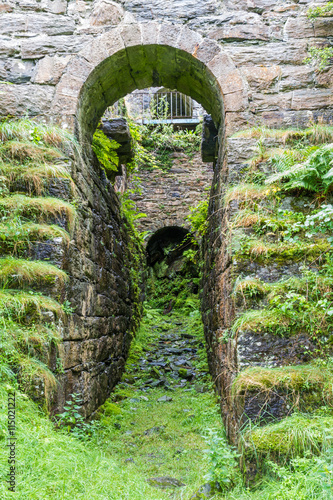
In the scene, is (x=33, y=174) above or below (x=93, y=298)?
above

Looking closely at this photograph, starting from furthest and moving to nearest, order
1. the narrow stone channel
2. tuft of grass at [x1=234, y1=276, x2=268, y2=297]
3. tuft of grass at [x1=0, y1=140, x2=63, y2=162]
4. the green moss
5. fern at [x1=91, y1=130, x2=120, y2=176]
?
1. fern at [x1=91, y1=130, x2=120, y2=176]
2. the green moss
3. tuft of grass at [x1=0, y1=140, x2=63, y2=162]
4. tuft of grass at [x1=234, y1=276, x2=268, y2=297]
5. the narrow stone channel

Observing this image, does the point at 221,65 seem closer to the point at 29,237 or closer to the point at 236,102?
the point at 236,102

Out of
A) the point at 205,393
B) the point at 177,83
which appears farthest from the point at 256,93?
the point at 205,393

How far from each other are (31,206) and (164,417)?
101 inches

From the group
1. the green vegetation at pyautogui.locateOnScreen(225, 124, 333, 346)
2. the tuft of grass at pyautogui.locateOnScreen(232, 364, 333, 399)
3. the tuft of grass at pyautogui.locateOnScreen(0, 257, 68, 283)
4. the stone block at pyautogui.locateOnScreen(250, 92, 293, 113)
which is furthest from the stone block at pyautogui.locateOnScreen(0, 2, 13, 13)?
the tuft of grass at pyautogui.locateOnScreen(232, 364, 333, 399)

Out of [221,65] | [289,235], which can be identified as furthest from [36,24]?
[289,235]

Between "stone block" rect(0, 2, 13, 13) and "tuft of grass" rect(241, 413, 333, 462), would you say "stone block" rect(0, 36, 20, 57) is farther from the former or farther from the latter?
"tuft of grass" rect(241, 413, 333, 462)

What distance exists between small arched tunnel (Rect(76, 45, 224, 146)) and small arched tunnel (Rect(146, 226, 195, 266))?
6.73 meters

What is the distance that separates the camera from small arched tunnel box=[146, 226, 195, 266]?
11070mm

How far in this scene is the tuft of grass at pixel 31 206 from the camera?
116 inches

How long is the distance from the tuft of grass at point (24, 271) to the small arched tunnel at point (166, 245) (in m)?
8.10

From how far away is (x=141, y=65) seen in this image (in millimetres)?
4023

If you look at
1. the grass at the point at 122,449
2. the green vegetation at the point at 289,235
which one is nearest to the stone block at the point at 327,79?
the green vegetation at the point at 289,235

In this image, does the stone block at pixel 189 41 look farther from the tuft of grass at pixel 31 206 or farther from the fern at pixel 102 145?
the tuft of grass at pixel 31 206
